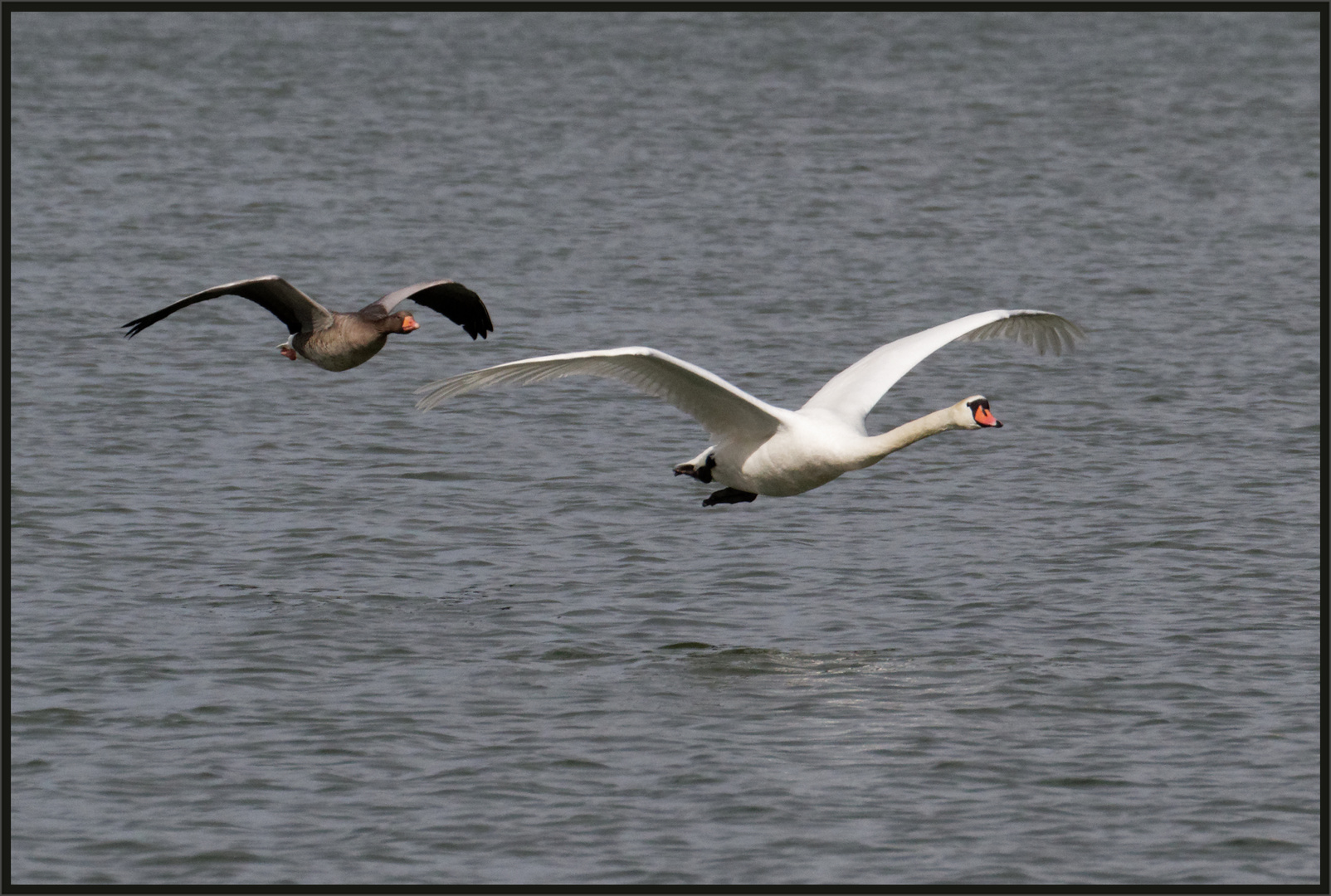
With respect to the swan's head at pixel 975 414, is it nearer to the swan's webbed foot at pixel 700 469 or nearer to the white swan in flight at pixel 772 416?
the white swan in flight at pixel 772 416

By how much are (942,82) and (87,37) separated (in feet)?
74.2

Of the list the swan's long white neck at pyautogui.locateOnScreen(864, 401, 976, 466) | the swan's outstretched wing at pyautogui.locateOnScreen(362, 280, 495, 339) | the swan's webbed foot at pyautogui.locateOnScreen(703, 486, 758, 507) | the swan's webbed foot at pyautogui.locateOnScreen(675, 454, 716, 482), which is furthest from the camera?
the swan's outstretched wing at pyautogui.locateOnScreen(362, 280, 495, 339)

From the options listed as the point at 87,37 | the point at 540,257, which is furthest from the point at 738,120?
the point at 87,37

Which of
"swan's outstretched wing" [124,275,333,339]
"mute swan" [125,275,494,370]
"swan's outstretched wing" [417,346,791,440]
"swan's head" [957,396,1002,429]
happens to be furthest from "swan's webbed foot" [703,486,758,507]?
"swan's outstretched wing" [124,275,333,339]

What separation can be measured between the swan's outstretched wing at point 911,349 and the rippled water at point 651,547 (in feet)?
4.25

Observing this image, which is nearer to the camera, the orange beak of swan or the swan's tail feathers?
the orange beak of swan

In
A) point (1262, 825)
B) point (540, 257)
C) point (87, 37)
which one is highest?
point (87, 37)

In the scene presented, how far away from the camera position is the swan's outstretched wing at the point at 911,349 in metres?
12.9

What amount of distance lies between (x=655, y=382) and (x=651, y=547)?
269 cm

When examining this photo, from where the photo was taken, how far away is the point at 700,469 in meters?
12.9

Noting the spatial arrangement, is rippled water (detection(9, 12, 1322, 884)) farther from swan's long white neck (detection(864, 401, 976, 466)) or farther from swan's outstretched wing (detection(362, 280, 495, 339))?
swan's outstretched wing (detection(362, 280, 495, 339))

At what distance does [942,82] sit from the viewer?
47.8 metres

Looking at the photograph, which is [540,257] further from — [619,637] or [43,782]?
[43,782]

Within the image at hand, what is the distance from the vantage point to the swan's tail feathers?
13.8 m
